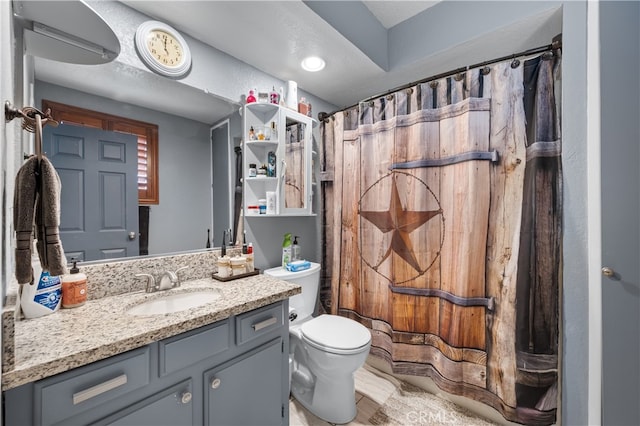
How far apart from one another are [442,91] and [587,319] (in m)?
1.37

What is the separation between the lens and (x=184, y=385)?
92 centimetres

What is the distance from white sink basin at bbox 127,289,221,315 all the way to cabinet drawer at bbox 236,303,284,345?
20cm

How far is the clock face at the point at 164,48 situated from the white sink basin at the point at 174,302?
1192 mm

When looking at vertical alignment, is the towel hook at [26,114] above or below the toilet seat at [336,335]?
above

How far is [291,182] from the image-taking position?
6.24ft

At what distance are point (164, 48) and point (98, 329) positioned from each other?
1350mm

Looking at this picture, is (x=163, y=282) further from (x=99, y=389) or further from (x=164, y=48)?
(x=164, y=48)

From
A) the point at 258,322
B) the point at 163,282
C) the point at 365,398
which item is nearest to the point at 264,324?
the point at 258,322

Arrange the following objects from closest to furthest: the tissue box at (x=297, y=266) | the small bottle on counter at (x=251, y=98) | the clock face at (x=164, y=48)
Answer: the clock face at (x=164, y=48), the small bottle on counter at (x=251, y=98), the tissue box at (x=297, y=266)

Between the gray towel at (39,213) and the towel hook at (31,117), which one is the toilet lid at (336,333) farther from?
the towel hook at (31,117)

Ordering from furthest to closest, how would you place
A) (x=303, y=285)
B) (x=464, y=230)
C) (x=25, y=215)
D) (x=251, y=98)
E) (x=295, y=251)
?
(x=295, y=251)
(x=303, y=285)
(x=251, y=98)
(x=464, y=230)
(x=25, y=215)

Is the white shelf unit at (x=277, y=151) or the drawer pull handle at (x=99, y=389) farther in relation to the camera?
the white shelf unit at (x=277, y=151)

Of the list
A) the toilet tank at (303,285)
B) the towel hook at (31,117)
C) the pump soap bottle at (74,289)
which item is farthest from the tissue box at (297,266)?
the towel hook at (31,117)

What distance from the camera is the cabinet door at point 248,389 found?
1.00 m
